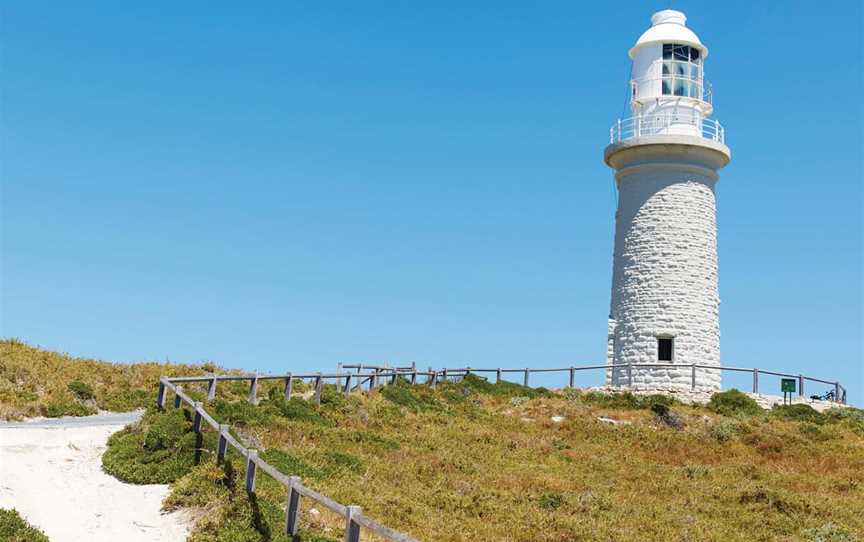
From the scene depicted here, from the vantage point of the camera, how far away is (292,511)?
12508 mm

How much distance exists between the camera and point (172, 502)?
1473 centimetres

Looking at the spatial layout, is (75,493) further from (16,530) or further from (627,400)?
(627,400)

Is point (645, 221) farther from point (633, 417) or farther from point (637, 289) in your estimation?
point (633, 417)

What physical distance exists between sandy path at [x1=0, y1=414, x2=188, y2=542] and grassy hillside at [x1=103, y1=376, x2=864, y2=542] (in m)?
0.40

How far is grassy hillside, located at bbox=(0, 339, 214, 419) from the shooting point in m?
22.9

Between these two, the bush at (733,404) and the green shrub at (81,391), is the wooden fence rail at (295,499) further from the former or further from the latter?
the bush at (733,404)

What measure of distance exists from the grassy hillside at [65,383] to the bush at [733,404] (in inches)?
702

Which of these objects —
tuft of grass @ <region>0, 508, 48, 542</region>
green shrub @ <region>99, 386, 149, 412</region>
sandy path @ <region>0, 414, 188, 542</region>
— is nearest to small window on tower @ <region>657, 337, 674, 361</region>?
green shrub @ <region>99, 386, 149, 412</region>

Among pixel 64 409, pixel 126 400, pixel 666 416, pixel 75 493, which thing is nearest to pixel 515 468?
pixel 75 493

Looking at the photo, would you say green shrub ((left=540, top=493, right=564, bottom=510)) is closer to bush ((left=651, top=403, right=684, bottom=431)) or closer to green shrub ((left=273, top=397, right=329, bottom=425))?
green shrub ((left=273, top=397, right=329, bottom=425))

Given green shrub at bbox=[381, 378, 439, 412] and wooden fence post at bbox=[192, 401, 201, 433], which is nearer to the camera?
wooden fence post at bbox=[192, 401, 201, 433]

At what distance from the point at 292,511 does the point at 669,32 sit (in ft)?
95.0

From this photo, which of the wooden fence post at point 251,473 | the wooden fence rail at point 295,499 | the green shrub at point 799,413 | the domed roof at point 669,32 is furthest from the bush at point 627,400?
the wooden fence post at point 251,473

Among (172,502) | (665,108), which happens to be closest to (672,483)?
(172,502)
